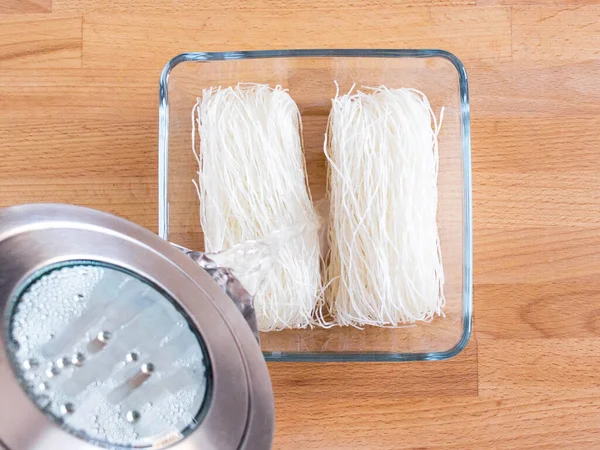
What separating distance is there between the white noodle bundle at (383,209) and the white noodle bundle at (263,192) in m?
0.03

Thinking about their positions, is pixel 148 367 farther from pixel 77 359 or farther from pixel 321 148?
pixel 321 148

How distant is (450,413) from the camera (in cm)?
70

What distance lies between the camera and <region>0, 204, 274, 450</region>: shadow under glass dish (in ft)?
1.19

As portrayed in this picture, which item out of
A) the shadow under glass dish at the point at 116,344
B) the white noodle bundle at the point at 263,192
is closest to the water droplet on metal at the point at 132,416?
the shadow under glass dish at the point at 116,344

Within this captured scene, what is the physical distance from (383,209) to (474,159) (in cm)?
15

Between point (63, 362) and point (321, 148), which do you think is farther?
point (321, 148)

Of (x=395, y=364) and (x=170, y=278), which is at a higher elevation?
(x=170, y=278)

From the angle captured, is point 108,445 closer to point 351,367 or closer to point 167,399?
point 167,399

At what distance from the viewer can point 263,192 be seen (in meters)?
0.62

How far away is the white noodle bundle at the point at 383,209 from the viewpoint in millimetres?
619

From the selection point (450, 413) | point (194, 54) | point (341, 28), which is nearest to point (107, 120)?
point (194, 54)

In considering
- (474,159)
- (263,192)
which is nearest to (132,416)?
(263,192)

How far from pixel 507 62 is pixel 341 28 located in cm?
18

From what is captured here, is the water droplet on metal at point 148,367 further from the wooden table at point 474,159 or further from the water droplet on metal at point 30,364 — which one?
the wooden table at point 474,159
